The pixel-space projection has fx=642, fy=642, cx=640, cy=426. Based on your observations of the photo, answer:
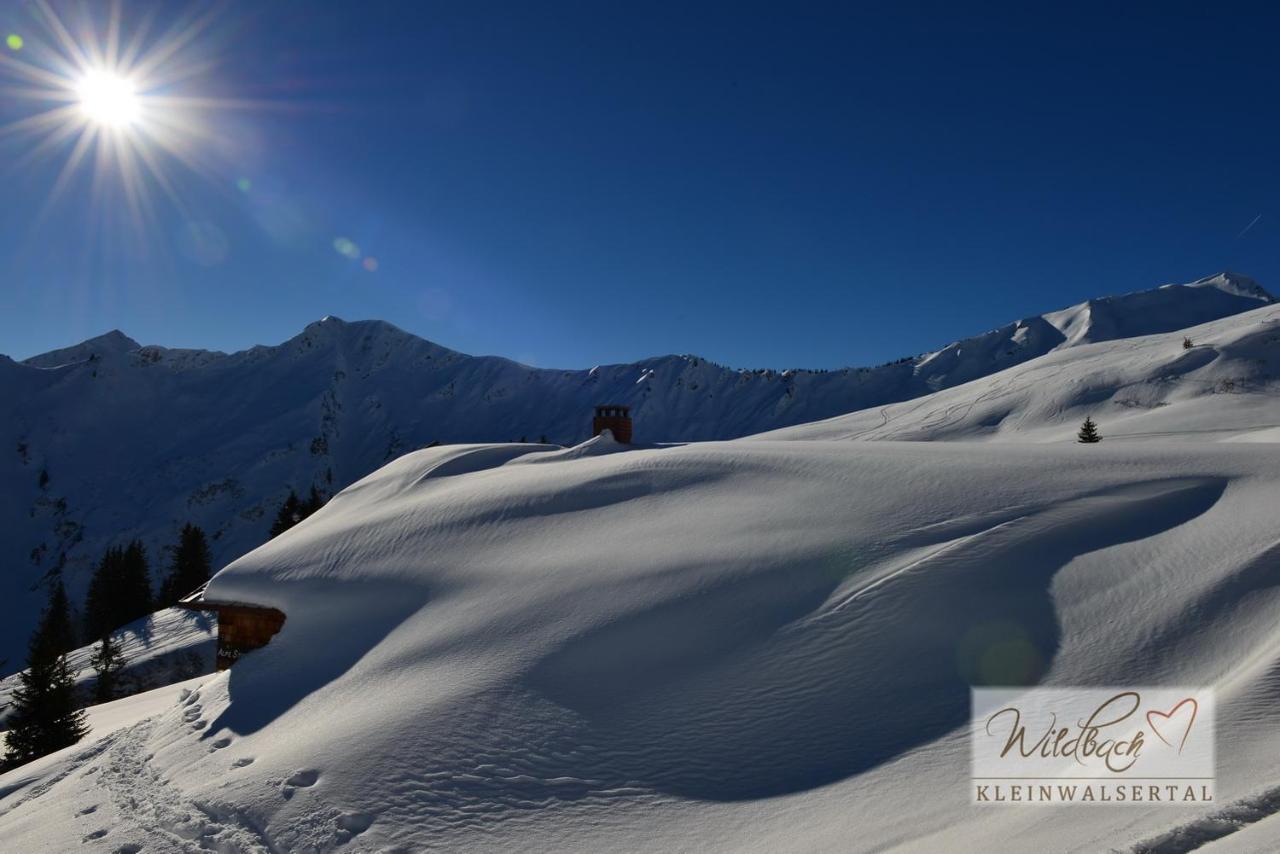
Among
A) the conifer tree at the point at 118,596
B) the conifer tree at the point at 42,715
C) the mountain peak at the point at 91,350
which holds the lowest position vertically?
the conifer tree at the point at 42,715

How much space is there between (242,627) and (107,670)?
2524 cm

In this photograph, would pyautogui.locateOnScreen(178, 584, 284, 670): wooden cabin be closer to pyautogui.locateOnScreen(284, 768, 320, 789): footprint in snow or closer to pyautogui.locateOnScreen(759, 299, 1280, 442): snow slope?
pyautogui.locateOnScreen(284, 768, 320, 789): footprint in snow

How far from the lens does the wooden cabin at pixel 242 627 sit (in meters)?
8.94

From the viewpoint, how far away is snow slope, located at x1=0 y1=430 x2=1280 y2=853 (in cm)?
436

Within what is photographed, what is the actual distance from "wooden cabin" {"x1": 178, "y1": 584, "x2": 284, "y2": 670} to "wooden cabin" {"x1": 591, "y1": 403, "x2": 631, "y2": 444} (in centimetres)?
943

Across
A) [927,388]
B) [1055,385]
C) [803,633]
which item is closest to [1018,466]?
[803,633]

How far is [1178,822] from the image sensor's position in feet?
10.7

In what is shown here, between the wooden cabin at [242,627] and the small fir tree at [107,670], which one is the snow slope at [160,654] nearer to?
the small fir tree at [107,670]

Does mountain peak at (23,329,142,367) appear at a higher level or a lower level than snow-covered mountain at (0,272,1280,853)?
higher

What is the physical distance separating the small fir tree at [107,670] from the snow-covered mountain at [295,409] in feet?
208

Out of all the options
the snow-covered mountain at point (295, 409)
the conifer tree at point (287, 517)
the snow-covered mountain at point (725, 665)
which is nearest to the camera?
the snow-covered mountain at point (725, 665)

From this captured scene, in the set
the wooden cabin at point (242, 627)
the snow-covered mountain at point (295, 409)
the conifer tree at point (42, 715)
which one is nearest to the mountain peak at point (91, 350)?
the snow-covered mountain at point (295, 409)

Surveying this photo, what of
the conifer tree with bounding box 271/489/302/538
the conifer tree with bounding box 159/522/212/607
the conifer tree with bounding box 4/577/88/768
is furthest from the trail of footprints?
the conifer tree with bounding box 159/522/212/607

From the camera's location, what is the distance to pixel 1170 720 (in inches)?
162
